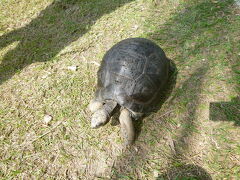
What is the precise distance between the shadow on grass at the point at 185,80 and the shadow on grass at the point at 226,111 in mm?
242

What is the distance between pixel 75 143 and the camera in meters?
3.09

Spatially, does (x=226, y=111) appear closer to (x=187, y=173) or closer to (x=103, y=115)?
(x=187, y=173)

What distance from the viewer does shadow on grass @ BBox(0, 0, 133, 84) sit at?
180 inches

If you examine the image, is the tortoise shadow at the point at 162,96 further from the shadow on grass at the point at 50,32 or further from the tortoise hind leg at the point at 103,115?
the shadow on grass at the point at 50,32

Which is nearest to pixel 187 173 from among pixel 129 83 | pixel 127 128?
pixel 127 128

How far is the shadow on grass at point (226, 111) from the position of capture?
116 inches

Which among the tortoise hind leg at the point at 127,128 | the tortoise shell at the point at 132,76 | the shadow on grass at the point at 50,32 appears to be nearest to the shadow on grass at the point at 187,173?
the tortoise hind leg at the point at 127,128

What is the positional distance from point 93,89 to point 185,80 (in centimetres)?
157

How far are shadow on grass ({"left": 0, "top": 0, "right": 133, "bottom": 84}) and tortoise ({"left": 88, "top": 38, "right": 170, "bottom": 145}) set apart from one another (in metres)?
2.03

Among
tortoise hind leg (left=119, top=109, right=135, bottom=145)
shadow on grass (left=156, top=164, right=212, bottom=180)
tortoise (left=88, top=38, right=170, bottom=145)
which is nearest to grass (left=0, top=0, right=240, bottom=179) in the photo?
shadow on grass (left=156, top=164, right=212, bottom=180)

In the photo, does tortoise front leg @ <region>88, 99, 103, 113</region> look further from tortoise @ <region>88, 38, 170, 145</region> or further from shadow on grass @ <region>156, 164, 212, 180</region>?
shadow on grass @ <region>156, 164, 212, 180</region>

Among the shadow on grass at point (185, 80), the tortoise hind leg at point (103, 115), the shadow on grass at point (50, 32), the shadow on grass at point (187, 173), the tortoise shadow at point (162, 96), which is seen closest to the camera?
the shadow on grass at point (187, 173)

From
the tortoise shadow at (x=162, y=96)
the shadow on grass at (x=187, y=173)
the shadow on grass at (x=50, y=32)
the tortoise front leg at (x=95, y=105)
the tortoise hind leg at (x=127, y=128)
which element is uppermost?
the shadow on grass at (x=50, y=32)

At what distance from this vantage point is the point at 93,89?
12.1 feet
